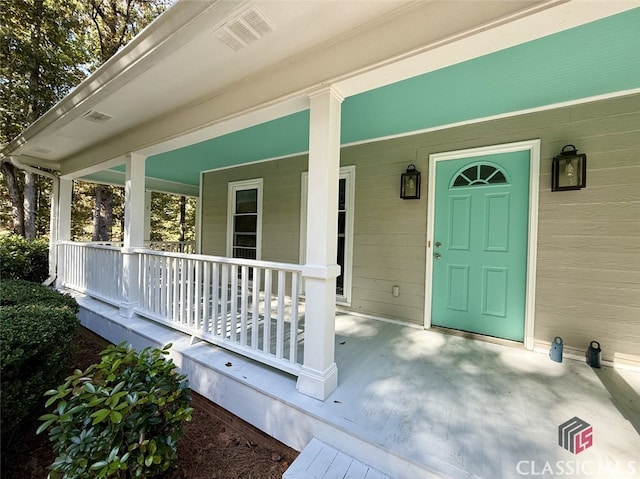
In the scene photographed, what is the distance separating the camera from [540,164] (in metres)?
2.72

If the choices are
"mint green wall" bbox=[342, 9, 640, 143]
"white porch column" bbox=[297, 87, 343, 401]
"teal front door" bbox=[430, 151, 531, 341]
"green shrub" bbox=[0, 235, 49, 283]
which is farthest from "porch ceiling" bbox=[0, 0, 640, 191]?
"green shrub" bbox=[0, 235, 49, 283]

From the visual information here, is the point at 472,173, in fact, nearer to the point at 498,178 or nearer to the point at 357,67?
the point at 498,178

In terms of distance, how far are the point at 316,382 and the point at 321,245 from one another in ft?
3.14

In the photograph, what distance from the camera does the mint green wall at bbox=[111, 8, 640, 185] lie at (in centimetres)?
176

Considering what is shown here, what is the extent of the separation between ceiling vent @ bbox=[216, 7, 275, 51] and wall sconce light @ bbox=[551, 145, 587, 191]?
9.20 ft

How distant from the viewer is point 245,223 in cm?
530

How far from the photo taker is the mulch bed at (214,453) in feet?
5.49

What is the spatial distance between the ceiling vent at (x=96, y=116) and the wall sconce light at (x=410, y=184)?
353 centimetres

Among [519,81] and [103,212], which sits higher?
[519,81]

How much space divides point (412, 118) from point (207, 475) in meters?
3.52

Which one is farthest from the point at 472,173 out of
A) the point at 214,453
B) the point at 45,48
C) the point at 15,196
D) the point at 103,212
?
the point at 15,196

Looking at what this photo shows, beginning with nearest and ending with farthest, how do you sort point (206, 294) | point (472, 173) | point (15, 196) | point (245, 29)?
point (245, 29), point (206, 294), point (472, 173), point (15, 196)

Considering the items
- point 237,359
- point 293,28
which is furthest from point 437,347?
point 293,28

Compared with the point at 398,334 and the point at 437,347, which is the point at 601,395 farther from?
the point at 398,334
